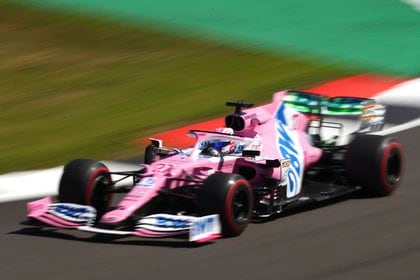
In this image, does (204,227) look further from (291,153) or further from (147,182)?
(291,153)

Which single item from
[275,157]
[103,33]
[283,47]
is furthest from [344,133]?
[103,33]

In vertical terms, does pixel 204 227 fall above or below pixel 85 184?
below

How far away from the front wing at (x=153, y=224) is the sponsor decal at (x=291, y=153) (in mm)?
1253

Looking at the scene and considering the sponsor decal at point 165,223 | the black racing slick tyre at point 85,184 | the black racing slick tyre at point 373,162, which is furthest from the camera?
the black racing slick tyre at point 373,162

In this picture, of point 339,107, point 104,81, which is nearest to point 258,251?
point 339,107

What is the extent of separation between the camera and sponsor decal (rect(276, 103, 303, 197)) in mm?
10367

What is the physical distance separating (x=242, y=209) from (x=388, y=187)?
6.59 ft

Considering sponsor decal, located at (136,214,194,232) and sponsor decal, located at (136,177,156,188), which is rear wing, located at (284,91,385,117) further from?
sponsor decal, located at (136,214,194,232)

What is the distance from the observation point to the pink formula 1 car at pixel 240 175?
9367mm

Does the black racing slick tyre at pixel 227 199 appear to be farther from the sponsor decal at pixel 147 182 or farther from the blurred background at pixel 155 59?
the blurred background at pixel 155 59

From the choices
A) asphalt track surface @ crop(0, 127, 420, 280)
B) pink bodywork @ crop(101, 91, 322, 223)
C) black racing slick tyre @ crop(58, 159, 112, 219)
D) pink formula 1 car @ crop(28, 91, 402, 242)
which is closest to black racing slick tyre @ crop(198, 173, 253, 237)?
pink formula 1 car @ crop(28, 91, 402, 242)

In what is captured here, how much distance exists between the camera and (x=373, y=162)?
10.8 m

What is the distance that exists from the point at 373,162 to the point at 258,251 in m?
2.13

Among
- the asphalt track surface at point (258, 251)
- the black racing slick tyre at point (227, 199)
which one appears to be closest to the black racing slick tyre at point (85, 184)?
the asphalt track surface at point (258, 251)
